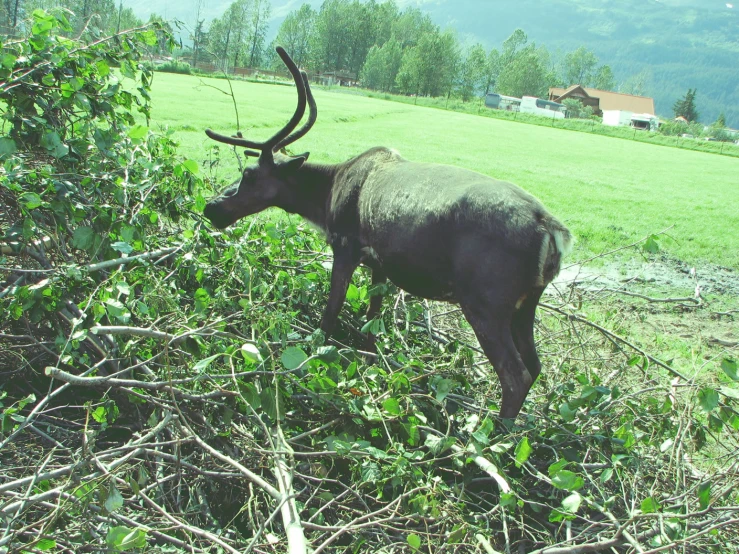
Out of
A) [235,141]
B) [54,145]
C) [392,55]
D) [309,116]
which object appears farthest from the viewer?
[392,55]

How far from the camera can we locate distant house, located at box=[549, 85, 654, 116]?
489ft

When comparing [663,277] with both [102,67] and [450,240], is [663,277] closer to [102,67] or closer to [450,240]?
[450,240]

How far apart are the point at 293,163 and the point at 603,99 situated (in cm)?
17500

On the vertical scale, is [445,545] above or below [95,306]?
below

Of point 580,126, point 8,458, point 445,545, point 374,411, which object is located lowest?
point 8,458

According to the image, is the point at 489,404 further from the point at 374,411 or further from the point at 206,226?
the point at 206,226

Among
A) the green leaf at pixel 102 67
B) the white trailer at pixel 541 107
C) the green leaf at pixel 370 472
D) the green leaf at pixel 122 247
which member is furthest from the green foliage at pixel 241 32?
the green leaf at pixel 370 472

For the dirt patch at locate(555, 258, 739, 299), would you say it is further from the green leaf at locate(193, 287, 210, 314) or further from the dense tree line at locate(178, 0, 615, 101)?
the dense tree line at locate(178, 0, 615, 101)

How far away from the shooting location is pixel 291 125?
5828 mm

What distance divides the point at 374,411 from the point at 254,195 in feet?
10.1

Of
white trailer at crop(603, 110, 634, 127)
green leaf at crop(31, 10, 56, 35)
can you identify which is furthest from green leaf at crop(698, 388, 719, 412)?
white trailer at crop(603, 110, 634, 127)

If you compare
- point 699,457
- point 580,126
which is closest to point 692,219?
point 699,457

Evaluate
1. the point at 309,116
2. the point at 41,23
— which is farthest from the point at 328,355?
the point at 41,23

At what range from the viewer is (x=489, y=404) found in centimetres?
466
